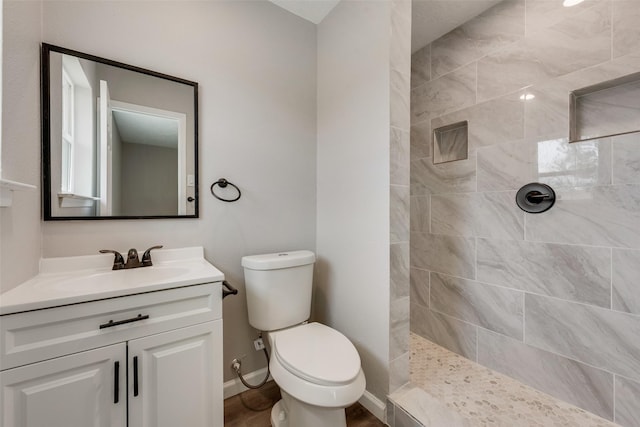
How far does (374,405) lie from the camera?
1.44 metres

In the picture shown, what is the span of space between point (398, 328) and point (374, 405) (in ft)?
1.51

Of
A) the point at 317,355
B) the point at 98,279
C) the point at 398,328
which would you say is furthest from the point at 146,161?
the point at 398,328

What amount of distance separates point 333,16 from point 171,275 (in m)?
1.89

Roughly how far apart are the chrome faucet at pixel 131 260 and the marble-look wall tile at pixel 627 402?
241cm

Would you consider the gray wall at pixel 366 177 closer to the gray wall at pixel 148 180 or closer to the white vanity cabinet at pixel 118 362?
the white vanity cabinet at pixel 118 362

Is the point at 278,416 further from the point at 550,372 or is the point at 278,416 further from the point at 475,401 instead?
the point at 550,372

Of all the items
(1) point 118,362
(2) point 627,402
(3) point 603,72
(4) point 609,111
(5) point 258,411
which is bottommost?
(5) point 258,411

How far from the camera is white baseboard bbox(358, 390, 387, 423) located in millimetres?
1400

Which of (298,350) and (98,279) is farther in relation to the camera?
(298,350)

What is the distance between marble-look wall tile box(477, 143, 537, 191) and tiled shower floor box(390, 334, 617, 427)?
122cm

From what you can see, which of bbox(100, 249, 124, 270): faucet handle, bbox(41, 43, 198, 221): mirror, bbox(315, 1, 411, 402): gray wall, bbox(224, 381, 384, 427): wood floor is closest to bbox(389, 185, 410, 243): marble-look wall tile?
bbox(315, 1, 411, 402): gray wall

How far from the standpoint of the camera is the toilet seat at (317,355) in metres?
1.07

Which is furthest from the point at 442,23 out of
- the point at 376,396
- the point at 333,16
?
the point at 376,396

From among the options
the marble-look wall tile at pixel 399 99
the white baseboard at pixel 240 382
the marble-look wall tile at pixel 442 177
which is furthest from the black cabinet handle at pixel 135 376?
the marble-look wall tile at pixel 442 177
